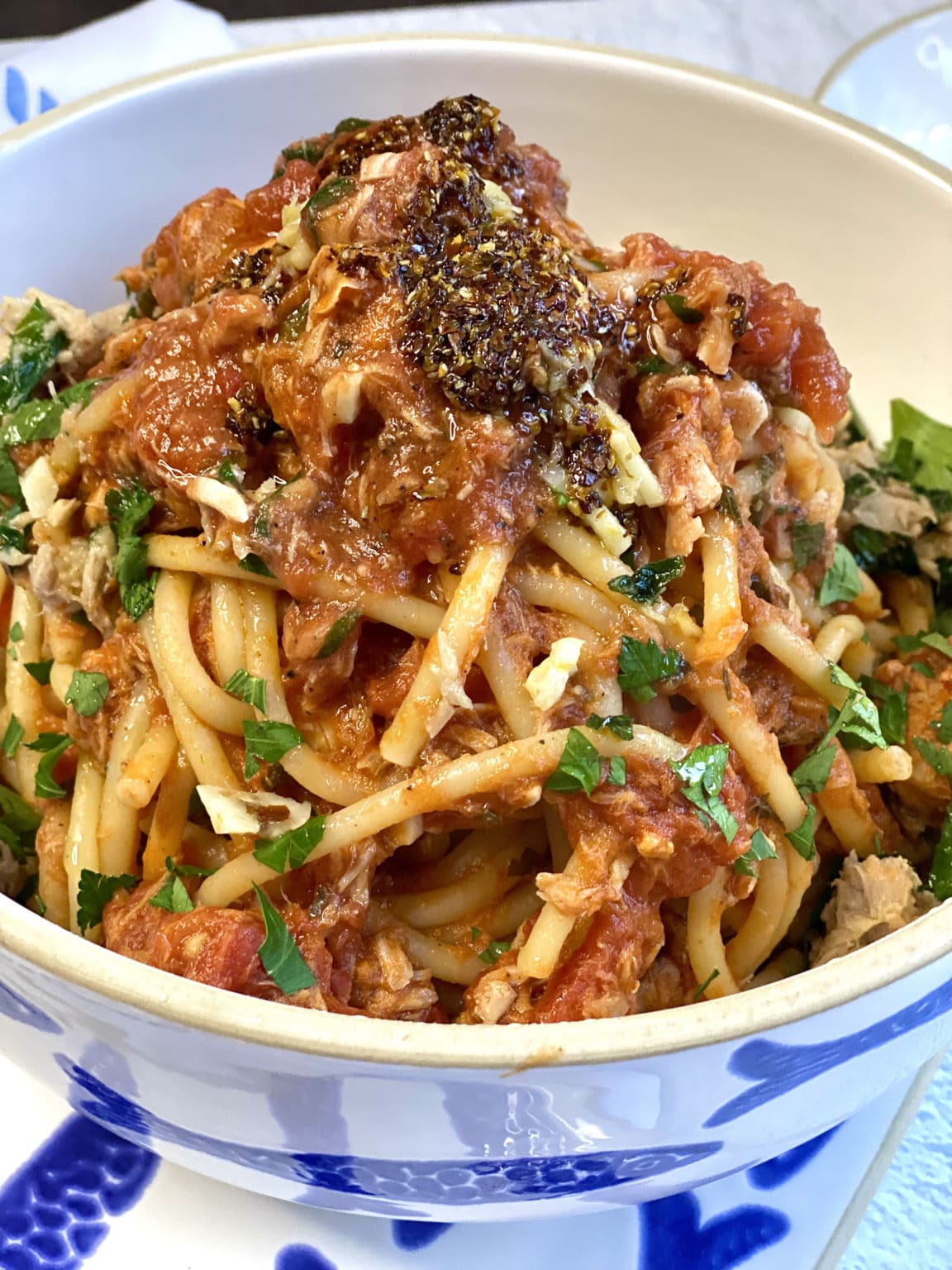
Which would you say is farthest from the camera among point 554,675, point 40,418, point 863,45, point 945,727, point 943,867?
point 863,45

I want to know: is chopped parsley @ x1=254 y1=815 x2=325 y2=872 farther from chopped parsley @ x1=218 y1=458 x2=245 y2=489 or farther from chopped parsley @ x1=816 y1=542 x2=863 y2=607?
chopped parsley @ x1=816 y1=542 x2=863 y2=607

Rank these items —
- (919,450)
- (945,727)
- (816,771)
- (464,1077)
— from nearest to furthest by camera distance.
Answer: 1. (464,1077)
2. (816,771)
3. (945,727)
4. (919,450)

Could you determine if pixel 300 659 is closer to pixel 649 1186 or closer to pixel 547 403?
pixel 547 403

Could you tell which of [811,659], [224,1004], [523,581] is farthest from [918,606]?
[224,1004]

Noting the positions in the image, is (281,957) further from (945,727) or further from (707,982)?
(945,727)

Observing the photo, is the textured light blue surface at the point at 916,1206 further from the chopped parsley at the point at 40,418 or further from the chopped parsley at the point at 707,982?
the chopped parsley at the point at 40,418

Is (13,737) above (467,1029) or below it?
below

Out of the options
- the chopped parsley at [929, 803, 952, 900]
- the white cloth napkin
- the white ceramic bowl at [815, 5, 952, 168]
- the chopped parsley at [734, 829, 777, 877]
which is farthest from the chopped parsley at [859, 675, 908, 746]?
the white cloth napkin

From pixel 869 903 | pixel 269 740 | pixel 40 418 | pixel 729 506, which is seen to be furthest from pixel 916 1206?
pixel 40 418
